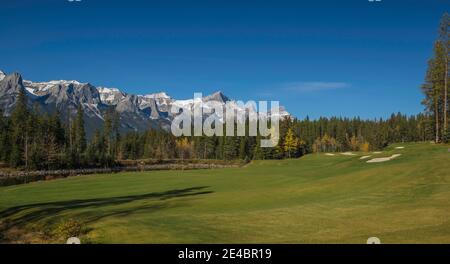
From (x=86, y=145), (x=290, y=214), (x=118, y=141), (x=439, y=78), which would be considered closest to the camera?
(x=290, y=214)

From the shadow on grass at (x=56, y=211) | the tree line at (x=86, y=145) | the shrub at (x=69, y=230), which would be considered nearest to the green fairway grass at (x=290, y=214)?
the shadow on grass at (x=56, y=211)

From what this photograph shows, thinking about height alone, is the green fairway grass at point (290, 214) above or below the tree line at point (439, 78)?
below

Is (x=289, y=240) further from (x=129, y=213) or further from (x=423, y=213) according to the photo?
(x=129, y=213)

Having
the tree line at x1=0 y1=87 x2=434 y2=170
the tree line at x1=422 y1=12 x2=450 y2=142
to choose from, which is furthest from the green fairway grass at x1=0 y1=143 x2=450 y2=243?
the tree line at x1=0 y1=87 x2=434 y2=170

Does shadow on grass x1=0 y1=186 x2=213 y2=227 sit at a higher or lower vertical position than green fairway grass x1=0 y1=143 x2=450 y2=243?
lower

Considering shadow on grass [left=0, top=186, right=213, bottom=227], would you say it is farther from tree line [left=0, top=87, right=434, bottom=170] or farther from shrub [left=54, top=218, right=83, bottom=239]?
tree line [left=0, top=87, right=434, bottom=170]

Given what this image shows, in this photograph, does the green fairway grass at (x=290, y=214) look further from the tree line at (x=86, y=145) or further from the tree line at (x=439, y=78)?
the tree line at (x=86, y=145)

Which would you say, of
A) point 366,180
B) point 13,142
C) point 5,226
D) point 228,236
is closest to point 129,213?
point 5,226

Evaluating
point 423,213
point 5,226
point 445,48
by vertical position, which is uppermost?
point 445,48

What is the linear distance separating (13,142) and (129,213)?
98.9 metres

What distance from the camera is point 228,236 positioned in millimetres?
19547

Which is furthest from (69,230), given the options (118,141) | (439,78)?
(118,141)

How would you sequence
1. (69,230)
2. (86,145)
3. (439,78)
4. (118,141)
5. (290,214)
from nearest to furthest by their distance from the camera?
(69,230)
(290,214)
(439,78)
(86,145)
(118,141)

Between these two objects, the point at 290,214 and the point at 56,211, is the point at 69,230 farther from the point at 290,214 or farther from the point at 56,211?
the point at 290,214
